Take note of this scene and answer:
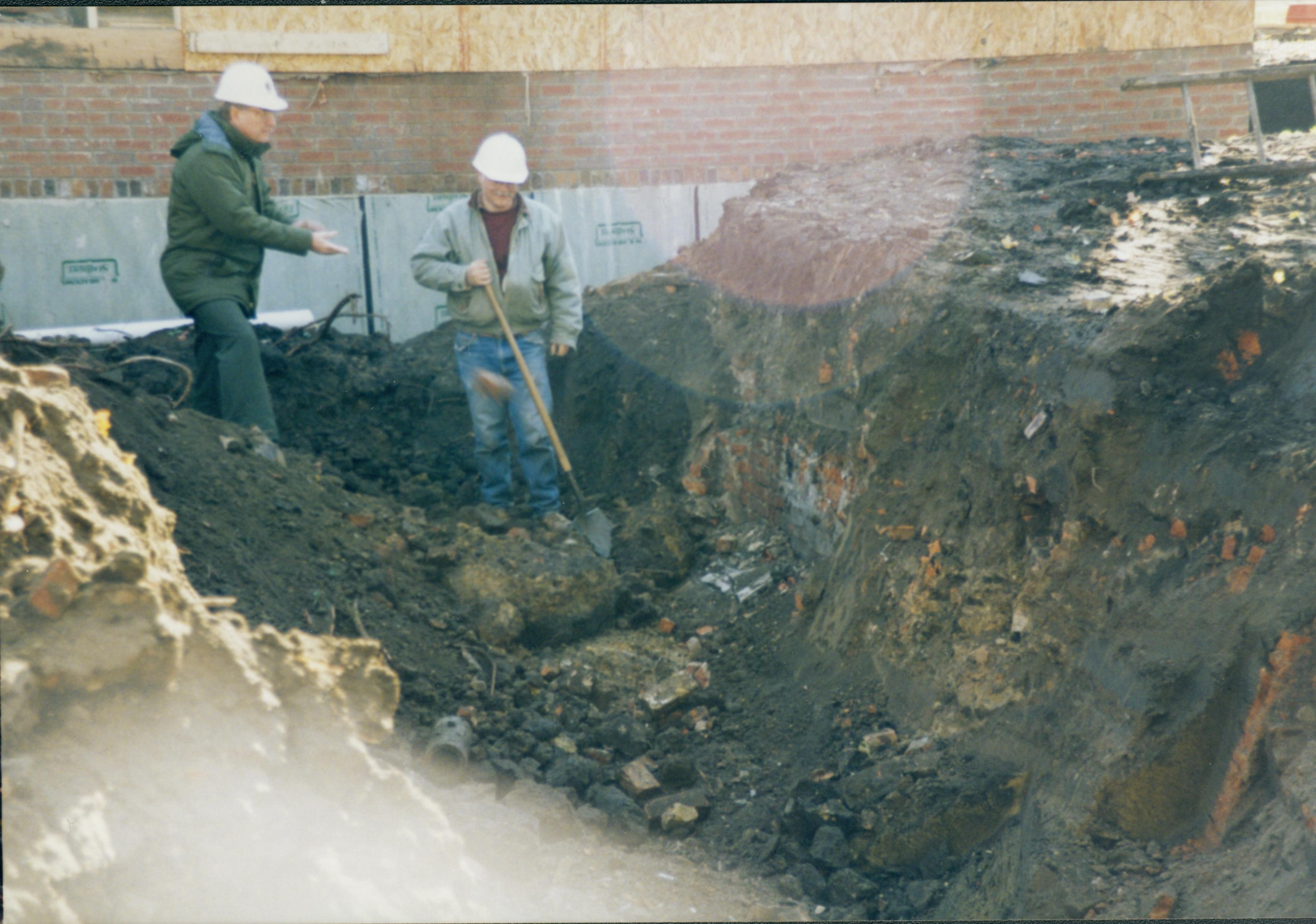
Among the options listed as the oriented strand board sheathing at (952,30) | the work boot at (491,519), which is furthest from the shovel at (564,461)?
the oriented strand board sheathing at (952,30)

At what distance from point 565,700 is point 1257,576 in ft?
9.14

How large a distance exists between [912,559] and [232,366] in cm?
380

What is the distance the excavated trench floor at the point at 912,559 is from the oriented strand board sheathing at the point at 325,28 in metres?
3.03

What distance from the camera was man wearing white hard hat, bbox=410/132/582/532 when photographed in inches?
228

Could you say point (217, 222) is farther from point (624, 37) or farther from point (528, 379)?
point (624, 37)

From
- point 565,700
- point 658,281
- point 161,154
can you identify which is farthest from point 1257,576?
point 161,154

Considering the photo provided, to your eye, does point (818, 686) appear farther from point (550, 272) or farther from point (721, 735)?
point (550, 272)

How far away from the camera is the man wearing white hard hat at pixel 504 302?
→ 5785 millimetres

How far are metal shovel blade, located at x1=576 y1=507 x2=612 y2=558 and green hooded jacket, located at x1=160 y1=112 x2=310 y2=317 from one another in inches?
83.8

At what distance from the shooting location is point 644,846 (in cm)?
370

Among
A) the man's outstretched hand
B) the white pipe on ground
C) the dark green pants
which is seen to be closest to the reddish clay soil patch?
the man's outstretched hand

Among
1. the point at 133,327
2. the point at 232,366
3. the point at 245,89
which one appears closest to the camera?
the point at 245,89

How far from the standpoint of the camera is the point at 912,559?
4.15 m

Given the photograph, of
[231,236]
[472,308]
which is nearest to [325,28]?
[231,236]
